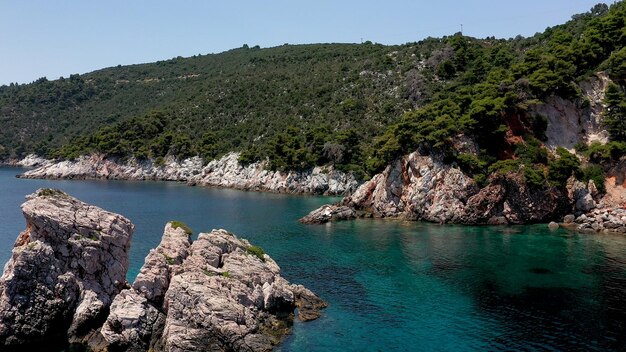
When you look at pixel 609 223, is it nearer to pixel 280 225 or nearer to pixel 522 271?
pixel 522 271

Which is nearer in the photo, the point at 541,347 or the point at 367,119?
the point at 541,347

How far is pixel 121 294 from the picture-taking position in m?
37.1

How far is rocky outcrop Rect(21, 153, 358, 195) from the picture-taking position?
389 feet

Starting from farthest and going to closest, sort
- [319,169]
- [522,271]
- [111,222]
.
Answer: [319,169] → [522,271] → [111,222]

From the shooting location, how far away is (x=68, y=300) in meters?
37.9

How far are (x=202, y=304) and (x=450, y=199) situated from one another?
174ft

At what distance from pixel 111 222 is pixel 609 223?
64134 millimetres

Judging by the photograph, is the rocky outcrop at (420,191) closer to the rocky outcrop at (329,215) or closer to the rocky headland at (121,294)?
the rocky outcrop at (329,215)

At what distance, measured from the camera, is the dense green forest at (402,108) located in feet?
269

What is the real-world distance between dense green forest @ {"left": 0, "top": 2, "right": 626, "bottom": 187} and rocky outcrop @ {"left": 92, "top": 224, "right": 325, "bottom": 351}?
47098 millimetres

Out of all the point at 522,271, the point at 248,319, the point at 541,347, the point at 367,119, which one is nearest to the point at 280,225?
the point at 522,271

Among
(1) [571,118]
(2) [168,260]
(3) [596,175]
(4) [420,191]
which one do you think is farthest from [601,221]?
(2) [168,260]

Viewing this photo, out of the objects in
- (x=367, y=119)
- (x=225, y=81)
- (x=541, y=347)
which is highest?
(x=225, y=81)

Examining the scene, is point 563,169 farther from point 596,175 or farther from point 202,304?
point 202,304
